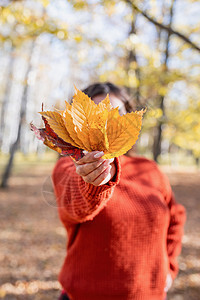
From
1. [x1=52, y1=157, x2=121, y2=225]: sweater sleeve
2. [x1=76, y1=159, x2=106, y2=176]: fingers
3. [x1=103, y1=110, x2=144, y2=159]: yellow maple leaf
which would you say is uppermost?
[x1=103, y1=110, x2=144, y2=159]: yellow maple leaf

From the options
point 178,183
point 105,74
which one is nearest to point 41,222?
point 105,74

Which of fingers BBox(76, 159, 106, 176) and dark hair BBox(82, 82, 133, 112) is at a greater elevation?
dark hair BBox(82, 82, 133, 112)

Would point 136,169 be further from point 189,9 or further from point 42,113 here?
point 189,9

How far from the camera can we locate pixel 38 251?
17.4ft

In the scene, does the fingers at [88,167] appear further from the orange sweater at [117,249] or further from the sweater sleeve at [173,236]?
the sweater sleeve at [173,236]

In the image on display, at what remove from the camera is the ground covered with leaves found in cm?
399

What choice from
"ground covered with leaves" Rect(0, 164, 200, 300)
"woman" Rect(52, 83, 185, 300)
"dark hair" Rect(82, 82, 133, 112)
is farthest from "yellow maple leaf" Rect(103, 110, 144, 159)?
"dark hair" Rect(82, 82, 133, 112)

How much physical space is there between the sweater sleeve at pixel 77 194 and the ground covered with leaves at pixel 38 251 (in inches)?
6.0

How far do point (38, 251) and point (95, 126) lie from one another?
536cm

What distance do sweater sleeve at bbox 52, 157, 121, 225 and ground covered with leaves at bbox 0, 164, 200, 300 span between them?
0.50ft

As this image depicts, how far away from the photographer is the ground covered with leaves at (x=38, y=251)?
13.1 feet

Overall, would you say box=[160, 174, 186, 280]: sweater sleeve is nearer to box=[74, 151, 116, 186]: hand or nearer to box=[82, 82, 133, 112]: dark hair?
box=[82, 82, 133, 112]: dark hair

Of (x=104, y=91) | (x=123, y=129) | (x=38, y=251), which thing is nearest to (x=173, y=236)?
(x=104, y=91)

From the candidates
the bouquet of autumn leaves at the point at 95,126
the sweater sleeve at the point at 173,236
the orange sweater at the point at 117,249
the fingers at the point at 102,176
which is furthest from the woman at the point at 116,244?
the bouquet of autumn leaves at the point at 95,126
